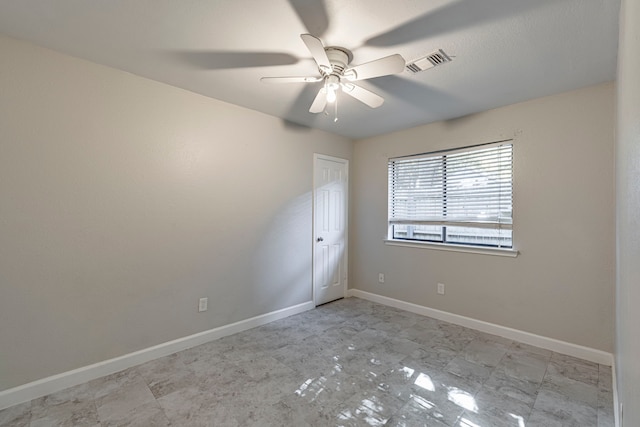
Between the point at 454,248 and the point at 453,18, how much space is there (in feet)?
7.93

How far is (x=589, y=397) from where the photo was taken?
199 cm

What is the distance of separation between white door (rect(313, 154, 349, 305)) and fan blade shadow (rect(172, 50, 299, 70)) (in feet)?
5.72

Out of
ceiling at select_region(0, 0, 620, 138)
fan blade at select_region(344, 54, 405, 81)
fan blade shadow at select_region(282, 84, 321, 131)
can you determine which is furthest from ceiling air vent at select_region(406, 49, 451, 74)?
fan blade shadow at select_region(282, 84, 321, 131)

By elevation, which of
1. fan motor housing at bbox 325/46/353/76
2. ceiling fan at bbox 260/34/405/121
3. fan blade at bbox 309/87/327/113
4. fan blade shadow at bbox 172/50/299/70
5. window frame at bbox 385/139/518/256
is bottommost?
window frame at bbox 385/139/518/256

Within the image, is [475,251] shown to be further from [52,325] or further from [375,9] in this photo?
[52,325]

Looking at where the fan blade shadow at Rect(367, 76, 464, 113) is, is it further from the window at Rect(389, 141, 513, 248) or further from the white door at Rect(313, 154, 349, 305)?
the white door at Rect(313, 154, 349, 305)

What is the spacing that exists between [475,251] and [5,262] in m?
4.04

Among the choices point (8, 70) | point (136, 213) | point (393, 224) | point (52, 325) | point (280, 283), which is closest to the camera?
point (8, 70)

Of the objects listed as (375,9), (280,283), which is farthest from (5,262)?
(375,9)

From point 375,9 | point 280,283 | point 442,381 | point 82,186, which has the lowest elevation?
point 442,381

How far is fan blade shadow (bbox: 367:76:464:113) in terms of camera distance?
2.45 metres

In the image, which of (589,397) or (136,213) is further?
(136,213)

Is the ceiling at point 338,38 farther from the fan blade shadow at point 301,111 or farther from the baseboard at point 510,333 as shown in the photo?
the baseboard at point 510,333

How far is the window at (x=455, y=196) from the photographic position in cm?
301
